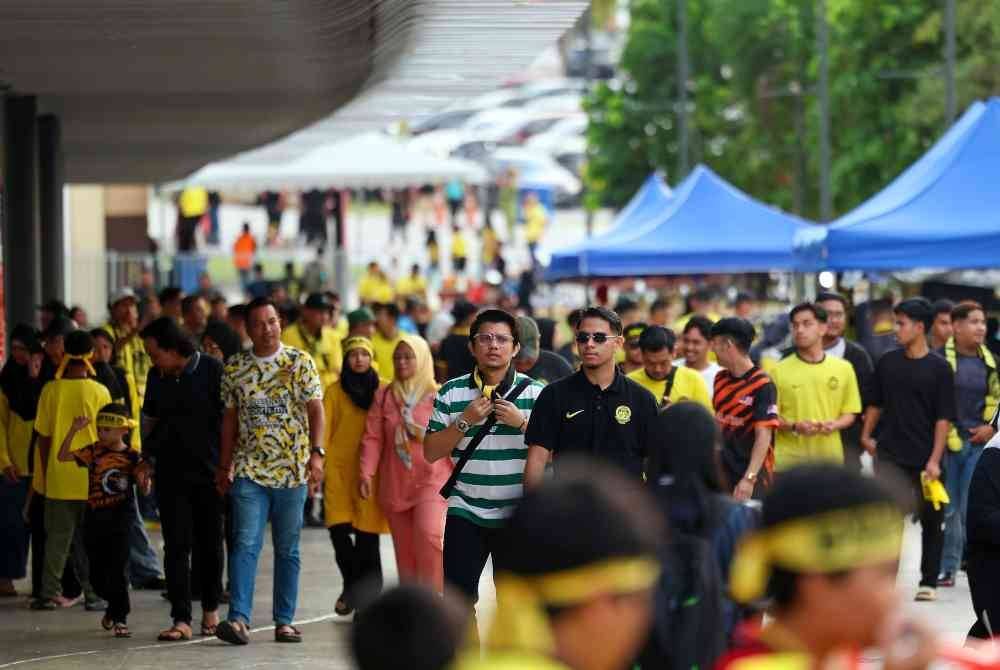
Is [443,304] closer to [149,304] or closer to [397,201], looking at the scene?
[397,201]

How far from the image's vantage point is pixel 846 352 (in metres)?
13.7

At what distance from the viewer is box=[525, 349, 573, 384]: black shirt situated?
11273mm

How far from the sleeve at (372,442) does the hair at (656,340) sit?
142 centimetres

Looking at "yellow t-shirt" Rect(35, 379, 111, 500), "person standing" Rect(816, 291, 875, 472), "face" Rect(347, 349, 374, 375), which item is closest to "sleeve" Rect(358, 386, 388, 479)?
"face" Rect(347, 349, 374, 375)

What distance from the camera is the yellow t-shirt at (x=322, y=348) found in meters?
15.6

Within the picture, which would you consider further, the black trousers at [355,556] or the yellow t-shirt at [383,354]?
the yellow t-shirt at [383,354]

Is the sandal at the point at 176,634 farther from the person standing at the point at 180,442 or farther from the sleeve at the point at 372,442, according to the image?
the sleeve at the point at 372,442

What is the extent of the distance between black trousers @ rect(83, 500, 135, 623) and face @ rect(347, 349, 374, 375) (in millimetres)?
1453

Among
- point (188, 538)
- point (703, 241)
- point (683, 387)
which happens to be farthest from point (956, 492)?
point (703, 241)

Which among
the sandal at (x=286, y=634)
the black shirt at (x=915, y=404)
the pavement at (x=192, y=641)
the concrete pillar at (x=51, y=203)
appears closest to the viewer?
the pavement at (x=192, y=641)

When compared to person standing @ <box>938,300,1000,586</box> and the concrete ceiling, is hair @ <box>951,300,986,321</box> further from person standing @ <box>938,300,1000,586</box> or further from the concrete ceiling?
the concrete ceiling

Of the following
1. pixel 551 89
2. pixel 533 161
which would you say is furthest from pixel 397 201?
pixel 551 89

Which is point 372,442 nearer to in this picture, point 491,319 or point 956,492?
point 491,319

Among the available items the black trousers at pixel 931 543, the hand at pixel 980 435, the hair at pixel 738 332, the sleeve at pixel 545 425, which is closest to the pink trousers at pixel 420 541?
the hair at pixel 738 332
